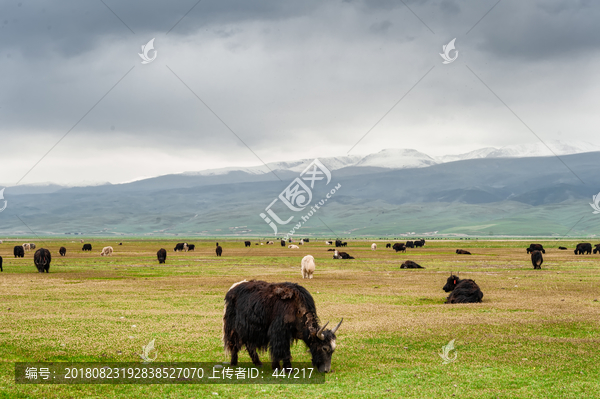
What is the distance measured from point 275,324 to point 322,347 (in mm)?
1171

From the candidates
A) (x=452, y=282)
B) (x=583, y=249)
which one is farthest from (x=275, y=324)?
(x=583, y=249)

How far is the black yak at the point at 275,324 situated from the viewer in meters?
11.6

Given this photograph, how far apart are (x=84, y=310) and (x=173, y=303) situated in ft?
12.8

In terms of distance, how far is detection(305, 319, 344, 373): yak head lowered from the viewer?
11.5 m

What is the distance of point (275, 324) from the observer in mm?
11781

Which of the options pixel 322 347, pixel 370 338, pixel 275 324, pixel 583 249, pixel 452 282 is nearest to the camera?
pixel 322 347

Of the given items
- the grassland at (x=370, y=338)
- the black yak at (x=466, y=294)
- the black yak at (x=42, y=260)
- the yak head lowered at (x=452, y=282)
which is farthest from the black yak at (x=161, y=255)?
the black yak at (x=466, y=294)

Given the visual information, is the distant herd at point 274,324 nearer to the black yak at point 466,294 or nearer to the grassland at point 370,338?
the grassland at point 370,338

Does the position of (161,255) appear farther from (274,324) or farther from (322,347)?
(322,347)

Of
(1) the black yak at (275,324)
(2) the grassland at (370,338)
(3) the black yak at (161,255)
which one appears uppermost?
(3) the black yak at (161,255)

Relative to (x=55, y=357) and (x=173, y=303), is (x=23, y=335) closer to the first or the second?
(x=55, y=357)

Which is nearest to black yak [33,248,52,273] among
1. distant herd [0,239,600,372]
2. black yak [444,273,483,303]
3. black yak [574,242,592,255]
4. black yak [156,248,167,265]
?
black yak [156,248,167,265]

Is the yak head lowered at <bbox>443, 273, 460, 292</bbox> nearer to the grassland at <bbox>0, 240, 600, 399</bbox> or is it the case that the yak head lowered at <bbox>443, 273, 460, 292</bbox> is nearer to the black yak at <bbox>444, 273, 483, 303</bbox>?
the grassland at <bbox>0, 240, 600, 399</bbox>

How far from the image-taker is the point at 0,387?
407 inches
